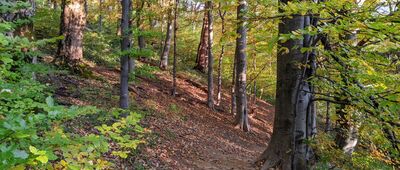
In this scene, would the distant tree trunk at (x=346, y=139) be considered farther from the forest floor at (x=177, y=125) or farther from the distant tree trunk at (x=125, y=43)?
the distant tree trunk at (x=125, y=43)

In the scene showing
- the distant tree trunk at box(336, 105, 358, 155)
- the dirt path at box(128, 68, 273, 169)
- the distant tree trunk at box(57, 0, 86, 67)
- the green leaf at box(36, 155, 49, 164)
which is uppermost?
the distant tree trunk at box(57, 0, 86, 67)

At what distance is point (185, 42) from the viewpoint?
25.4 metres

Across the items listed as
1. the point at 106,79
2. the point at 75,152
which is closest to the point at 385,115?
the point at 75,152

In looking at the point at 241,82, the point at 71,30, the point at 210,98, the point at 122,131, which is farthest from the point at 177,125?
the point at 122,131

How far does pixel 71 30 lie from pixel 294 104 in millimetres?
7724

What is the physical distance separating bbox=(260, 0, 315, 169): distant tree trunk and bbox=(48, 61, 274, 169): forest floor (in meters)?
1.74

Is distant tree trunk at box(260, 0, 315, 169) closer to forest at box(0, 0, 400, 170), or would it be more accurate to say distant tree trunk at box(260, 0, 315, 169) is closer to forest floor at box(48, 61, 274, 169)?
forest at box(0, 0, 400, 170)

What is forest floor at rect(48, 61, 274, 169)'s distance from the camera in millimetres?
7797

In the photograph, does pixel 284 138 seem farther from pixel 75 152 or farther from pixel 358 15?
pixel 75 152

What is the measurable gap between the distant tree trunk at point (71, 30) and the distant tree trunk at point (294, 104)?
6.80 meters

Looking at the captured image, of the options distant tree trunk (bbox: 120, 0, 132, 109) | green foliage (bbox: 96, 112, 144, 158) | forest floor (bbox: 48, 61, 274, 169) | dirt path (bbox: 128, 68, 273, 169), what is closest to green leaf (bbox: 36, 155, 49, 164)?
green foliage (bbox: 96, 112, 144, 158)

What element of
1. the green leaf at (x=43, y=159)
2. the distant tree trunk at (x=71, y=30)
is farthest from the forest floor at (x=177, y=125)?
the green leaf at (x=43, y=159)

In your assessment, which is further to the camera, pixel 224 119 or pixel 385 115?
pixel 224 119

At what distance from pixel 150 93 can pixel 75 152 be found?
1097 cm
